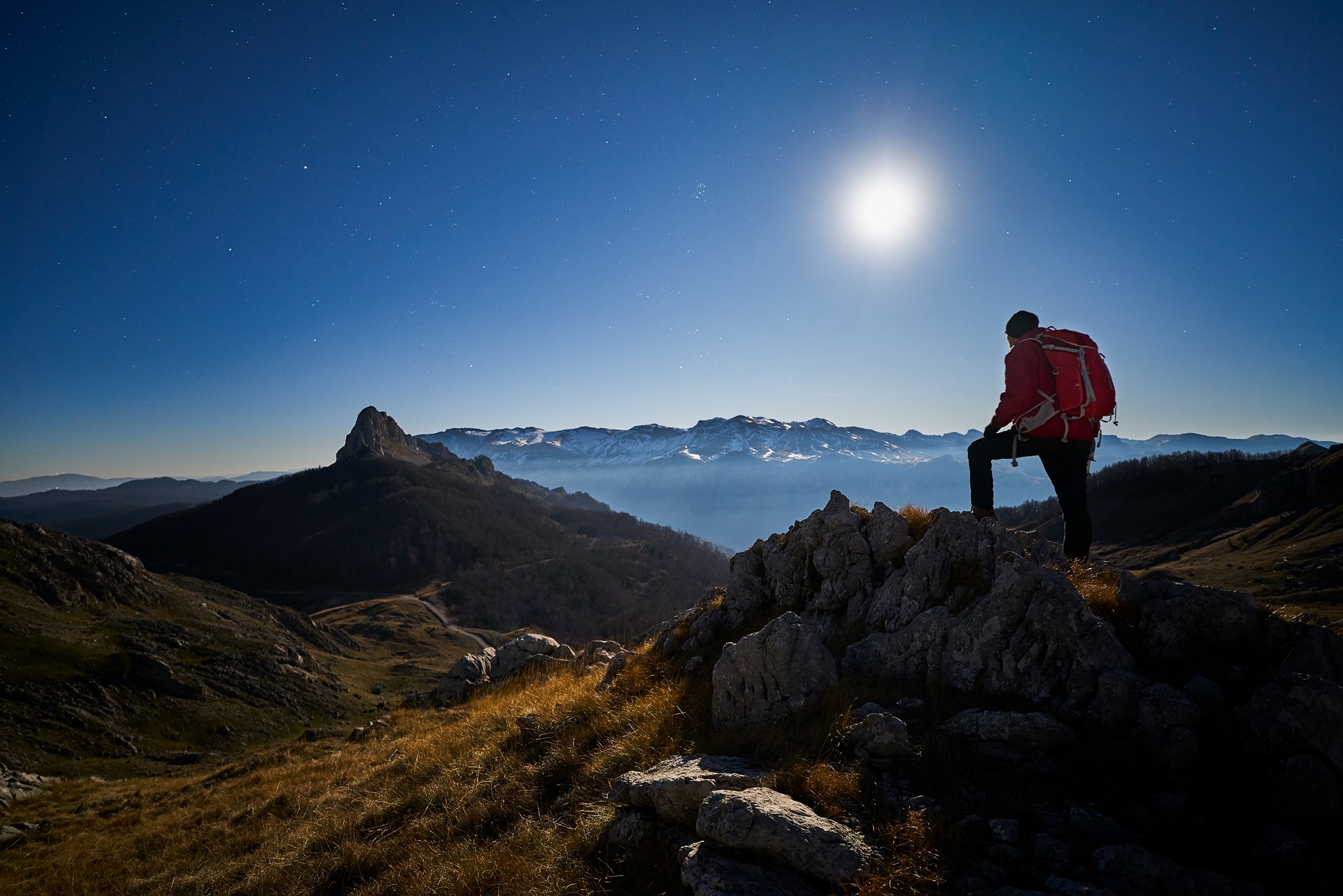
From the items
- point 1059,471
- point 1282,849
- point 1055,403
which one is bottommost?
point 1282,849

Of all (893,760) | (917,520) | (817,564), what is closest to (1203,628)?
(893,760)

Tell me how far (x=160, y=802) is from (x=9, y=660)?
52.8 metres

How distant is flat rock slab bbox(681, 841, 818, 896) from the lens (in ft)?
13.0

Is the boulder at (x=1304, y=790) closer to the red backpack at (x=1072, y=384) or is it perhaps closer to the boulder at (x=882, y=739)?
the boulder at (x=882, y=739)

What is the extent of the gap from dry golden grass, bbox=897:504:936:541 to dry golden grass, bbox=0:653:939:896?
4498 mm

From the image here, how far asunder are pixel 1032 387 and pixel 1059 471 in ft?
4.97

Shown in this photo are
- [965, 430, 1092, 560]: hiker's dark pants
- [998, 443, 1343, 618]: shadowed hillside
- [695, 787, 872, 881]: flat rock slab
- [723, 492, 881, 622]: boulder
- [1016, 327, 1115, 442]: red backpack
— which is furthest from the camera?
[998, 443, 1343, 618]: shadowed hillside

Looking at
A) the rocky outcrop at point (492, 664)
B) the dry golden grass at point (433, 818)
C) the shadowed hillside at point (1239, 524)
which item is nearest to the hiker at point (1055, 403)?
the dry golden grass at point (433, 818)

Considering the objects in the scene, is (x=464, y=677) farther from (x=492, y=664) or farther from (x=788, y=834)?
(x=788, y=834)

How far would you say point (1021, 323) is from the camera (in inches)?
326

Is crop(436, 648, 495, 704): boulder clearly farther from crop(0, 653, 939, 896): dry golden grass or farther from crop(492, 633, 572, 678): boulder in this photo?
crop(0, 653, 939, 896): dry golden grass

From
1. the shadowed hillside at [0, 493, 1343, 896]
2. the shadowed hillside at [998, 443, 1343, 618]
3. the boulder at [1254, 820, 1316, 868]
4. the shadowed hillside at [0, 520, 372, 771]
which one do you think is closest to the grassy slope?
the shadowed hillside at [0, 520, 372, 771]

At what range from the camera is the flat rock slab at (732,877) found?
3.95 metres

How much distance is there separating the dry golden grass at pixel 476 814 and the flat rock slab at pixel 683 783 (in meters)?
0.29
